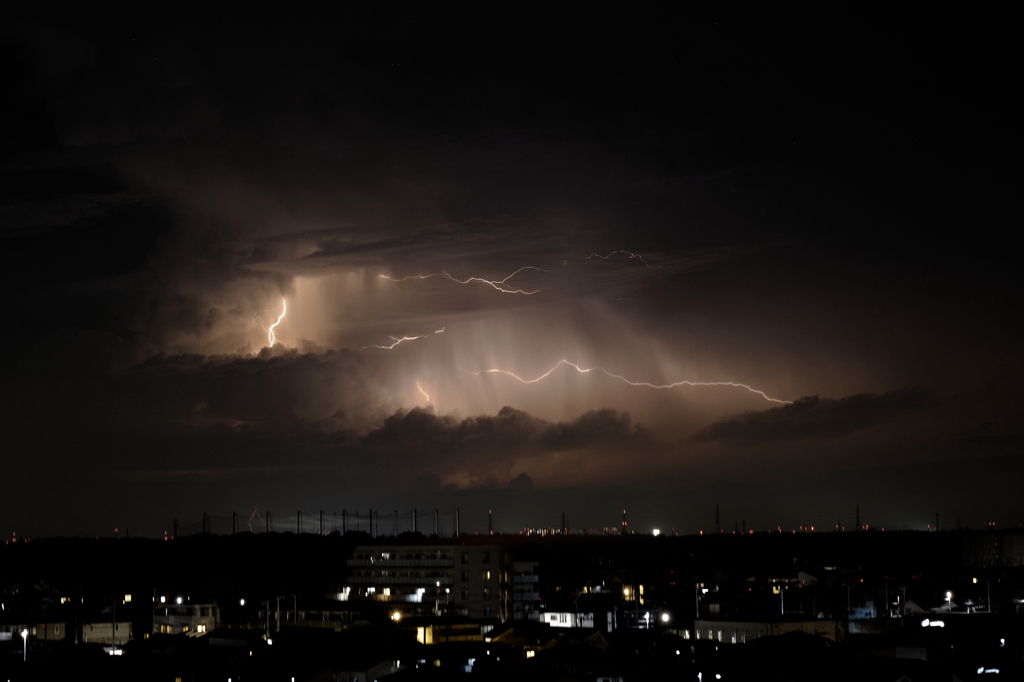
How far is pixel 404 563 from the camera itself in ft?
129

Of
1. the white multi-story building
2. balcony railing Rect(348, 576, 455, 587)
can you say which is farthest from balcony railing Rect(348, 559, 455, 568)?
balcony railing Rect(348, 576, 455, 587)

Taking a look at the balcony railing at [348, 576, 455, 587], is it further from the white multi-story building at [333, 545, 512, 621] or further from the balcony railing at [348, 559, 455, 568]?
the balcony railing at [348, 559, 455, 568]

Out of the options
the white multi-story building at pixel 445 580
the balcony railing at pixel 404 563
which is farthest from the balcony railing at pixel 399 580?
the balcony railing at pixel 404 563

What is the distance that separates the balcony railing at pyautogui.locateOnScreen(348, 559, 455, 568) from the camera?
3803 cm

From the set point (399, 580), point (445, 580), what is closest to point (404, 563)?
point (399, 580)

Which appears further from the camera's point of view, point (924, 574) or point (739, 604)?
point (924, 574)

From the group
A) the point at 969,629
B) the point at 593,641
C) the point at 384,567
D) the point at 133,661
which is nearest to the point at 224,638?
the point at 133,661

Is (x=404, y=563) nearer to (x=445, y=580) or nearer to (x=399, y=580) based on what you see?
(x=399, y=580)

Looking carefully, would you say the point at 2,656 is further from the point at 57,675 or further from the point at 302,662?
the point at 302,662

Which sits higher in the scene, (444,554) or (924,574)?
(444,554)

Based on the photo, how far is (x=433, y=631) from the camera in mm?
27750

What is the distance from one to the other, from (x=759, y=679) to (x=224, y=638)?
48.8ft

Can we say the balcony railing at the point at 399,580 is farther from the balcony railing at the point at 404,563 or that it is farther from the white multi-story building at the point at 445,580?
the balcony railing at the point at 404,563

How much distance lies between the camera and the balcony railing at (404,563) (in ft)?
125
